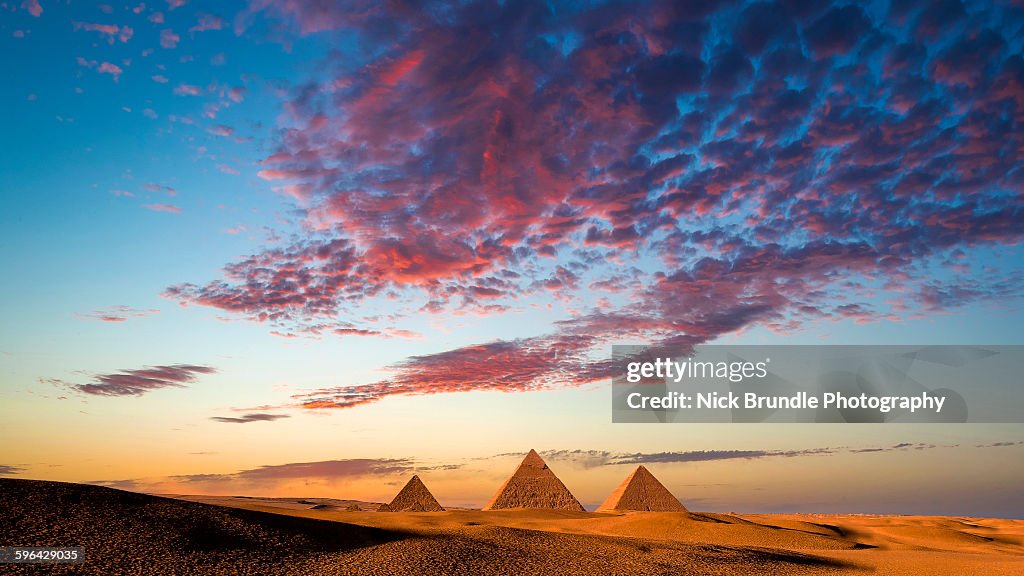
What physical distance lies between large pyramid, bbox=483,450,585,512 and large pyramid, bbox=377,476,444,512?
508cm

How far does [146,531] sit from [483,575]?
743 centimetres

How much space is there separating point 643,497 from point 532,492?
9920mm

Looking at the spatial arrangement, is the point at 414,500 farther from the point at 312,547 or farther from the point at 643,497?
the point at 312,547

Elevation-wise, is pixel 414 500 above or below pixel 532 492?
below

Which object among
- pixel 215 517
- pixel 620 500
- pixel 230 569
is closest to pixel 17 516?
pixel 215 517

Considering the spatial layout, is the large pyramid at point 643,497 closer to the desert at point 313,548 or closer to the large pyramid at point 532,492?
the large pyramid at point 532,492

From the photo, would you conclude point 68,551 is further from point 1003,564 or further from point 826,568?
point 1003,564

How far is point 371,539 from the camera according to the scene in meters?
17.3

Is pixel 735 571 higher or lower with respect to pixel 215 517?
lower

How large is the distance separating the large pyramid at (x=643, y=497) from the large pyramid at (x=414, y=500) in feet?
51.6

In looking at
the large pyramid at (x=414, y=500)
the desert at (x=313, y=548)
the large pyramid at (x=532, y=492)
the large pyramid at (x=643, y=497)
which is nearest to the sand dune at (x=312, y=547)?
the desert at (x=313, y=548)

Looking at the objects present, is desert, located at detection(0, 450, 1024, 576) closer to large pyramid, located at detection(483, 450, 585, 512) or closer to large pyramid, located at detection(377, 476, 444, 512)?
large pyramid, located at detection(483, 450, 585, 512)

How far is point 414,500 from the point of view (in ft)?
189

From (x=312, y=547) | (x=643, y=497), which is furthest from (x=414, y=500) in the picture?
(x=312, y=547)
